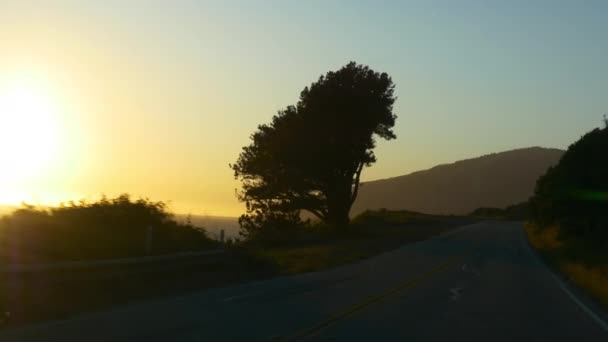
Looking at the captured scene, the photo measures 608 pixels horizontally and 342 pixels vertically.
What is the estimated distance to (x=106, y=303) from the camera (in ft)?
62.0

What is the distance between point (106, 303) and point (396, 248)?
2989 centimetres

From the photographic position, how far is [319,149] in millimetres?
57469

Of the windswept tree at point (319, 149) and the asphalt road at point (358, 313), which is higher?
the windswept tree at point (319, 149)

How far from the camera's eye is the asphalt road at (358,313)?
46.5ft

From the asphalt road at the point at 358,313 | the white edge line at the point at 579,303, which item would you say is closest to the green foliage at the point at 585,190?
the white edge line at the point at 579,303

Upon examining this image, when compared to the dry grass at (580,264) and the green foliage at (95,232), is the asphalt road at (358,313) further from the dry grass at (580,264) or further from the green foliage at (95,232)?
the green foliage at (95,232)

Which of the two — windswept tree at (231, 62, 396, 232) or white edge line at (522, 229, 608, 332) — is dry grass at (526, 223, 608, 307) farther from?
Answer: windswept tree at (231, 62, 396, 232)

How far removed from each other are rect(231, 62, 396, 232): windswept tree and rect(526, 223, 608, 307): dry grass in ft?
43.6

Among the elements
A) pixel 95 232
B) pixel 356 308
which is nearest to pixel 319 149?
pixel 95 232

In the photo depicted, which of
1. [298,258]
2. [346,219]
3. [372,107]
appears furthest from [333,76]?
[298,258]

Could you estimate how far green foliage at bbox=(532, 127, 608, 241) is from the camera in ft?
155

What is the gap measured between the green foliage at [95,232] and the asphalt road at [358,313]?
4049 mm

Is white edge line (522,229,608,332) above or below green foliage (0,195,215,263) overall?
below

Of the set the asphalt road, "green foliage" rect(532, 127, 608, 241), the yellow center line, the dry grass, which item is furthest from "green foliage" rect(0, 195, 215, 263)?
"green foliage" rect(532, 127, 608, 241)
